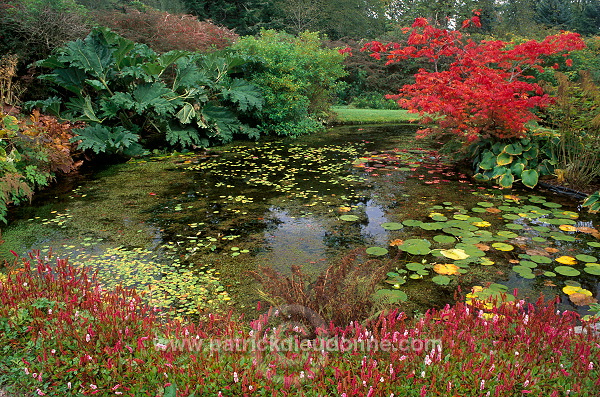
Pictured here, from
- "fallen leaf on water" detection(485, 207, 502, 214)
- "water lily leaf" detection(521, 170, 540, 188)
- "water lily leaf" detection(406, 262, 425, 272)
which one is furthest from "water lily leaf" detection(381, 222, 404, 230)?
"water lily leaf" detection(521, 170, 540, 188)

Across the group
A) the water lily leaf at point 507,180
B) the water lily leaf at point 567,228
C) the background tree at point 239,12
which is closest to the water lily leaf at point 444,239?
the water lily leaf at point 567,228

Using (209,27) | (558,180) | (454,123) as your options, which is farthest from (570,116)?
(209,27)

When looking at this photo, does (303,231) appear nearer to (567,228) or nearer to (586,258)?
(586,258)

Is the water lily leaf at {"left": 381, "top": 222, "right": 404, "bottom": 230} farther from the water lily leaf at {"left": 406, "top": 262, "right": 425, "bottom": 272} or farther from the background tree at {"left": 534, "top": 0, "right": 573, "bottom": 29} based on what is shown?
the background tree at {"left": 534, "top": 0, "right": 573, "bottom": 29}

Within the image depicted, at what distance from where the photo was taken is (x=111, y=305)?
242 centimetres

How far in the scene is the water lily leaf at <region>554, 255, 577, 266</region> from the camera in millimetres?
3753

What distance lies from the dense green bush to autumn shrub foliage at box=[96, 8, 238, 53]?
146 cm

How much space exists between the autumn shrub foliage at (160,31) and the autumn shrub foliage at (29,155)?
18.1 feet

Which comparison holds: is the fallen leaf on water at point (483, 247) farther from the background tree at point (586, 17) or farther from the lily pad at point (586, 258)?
the background tree at point (586, 17)

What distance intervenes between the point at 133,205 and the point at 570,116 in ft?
19.8

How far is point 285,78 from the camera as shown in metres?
10.5

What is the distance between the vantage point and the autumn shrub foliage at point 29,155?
449cm

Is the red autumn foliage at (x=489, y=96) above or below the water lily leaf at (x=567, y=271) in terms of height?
above

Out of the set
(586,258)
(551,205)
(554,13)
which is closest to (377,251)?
(586,258)
